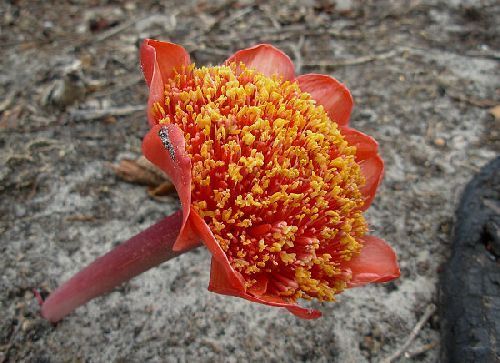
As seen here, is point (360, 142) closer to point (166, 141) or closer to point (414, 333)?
point (166, 141)

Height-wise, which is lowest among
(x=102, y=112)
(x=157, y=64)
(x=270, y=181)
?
(x=102, y=112)

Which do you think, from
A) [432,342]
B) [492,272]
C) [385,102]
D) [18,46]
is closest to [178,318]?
[432,342]

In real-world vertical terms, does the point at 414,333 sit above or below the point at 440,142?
below

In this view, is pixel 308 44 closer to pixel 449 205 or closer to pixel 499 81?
pixel 499 81

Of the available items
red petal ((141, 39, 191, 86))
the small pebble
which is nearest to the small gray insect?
red petal ((141, 39, 191, 86))

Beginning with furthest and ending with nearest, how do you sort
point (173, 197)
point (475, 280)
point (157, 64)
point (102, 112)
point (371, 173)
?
point (102, 112), point (173, 197), point (475, 280), point (371, 173), point (157, 64)

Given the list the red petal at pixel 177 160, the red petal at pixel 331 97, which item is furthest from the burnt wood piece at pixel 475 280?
the red petal at pixel 177 160

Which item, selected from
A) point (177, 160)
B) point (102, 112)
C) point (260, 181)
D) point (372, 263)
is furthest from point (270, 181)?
point (102, 112)
